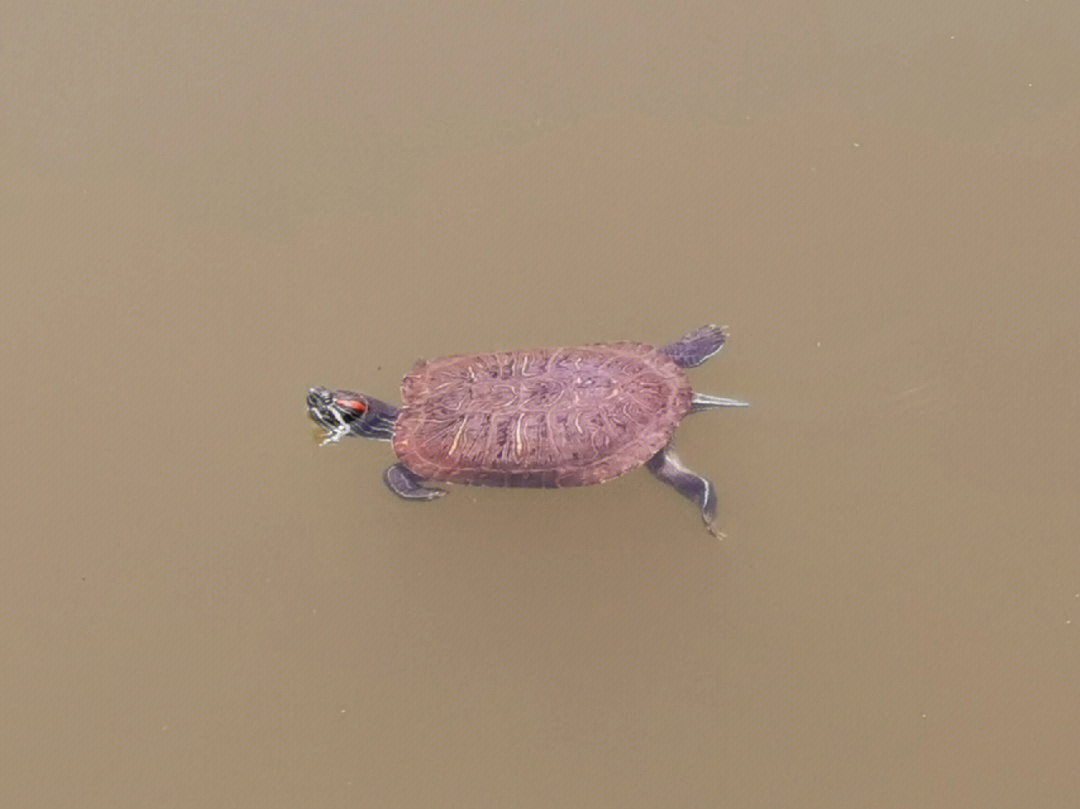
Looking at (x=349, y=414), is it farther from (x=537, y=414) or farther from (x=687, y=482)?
(x=687, y=482)

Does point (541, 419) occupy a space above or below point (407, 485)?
above

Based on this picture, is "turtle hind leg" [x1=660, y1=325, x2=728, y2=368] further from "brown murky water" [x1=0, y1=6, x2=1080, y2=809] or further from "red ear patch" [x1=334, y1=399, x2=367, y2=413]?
"red ear patch" [x1=334, y1=399, x2=367, y2=413]

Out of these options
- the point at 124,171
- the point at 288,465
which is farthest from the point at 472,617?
the point at 124,171

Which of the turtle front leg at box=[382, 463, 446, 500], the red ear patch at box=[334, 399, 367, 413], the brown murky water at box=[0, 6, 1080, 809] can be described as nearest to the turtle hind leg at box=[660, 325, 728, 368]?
the brown murky water at box=[0, 6, 1080, 809]

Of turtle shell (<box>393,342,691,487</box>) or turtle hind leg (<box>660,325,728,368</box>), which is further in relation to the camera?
A: turtle hind leg (<box>660,325,728,368</box>)

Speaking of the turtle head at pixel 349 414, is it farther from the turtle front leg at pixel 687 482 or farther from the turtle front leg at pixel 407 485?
the turtle front leg at pixel 687 482

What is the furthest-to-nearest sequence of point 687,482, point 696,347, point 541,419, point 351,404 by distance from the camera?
1. point 696,347
2. point 687,482
3. point 351,404
4. point 541,419

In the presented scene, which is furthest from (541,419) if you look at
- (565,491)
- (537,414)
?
(565,491)
